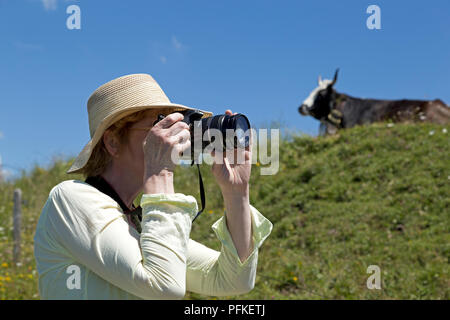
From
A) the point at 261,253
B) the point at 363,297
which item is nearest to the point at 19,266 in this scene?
the point at 261,253

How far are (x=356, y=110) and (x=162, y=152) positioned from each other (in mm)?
10220

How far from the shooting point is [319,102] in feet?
38.5

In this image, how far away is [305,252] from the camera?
20.8ft

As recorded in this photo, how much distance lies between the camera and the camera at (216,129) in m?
1.79

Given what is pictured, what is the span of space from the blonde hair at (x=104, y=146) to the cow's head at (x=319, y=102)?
9.93 meters

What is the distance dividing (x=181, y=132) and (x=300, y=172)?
711cm

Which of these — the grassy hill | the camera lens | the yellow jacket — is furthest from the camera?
the grassy hill

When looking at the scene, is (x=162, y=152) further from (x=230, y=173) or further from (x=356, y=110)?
(x=356, y=110)

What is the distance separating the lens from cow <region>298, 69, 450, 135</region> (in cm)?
1020
